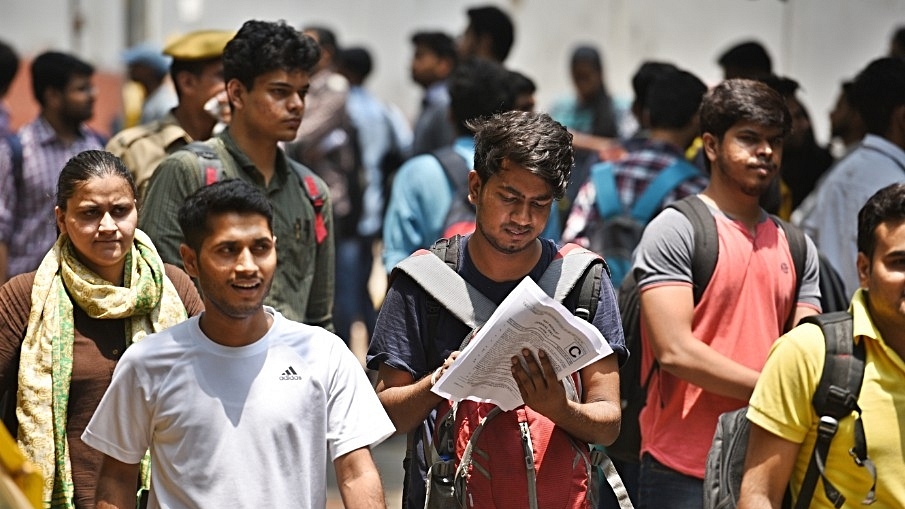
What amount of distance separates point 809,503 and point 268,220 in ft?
5.84

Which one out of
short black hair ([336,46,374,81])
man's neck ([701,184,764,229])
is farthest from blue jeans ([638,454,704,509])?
short black hair ([336,46,374,81])

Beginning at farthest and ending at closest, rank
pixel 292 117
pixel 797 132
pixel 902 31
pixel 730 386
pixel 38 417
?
pixel 902 31 → pixel 797 132 → pixel 292 117 → pixel 730 386 → pixel 38 417

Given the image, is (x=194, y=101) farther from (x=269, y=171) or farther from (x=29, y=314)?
(x=29, y=314)

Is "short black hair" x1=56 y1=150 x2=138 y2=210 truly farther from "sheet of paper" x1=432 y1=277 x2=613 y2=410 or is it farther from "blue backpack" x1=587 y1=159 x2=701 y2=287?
"blue backpack" x1=587 y1=159 x2=701 y2=287

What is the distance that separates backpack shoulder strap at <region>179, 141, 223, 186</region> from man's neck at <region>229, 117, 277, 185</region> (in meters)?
0.12

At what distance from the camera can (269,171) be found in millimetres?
6352

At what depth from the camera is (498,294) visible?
4781mm

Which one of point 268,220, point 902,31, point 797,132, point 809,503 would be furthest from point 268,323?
point 902,31

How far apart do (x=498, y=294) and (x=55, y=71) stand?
5.12 m

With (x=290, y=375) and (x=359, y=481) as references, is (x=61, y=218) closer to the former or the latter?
(x=290, y=375)

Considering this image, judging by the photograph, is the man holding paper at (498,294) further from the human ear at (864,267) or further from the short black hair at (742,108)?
the short black hair at (742,108)

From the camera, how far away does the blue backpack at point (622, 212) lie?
23.7 ft

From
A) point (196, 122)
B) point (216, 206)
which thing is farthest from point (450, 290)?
point (196, 122)

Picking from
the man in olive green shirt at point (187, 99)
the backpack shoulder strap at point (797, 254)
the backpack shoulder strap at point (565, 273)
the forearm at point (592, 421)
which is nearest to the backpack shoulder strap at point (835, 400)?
the forearm at point (592, 421)
